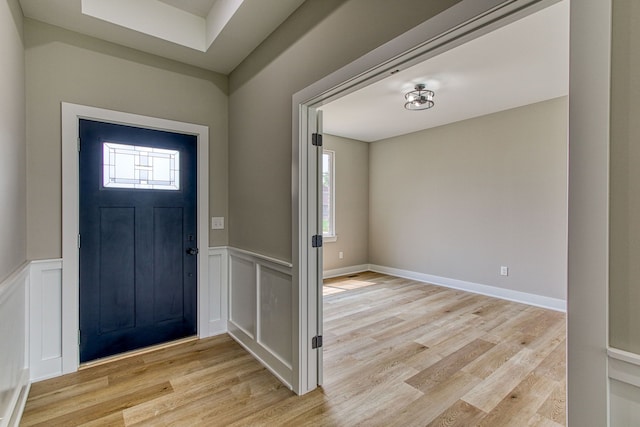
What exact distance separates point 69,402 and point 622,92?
10.5 ft

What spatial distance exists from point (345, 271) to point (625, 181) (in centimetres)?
518

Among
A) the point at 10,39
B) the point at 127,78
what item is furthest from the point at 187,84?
the point at 10,39

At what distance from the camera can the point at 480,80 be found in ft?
10.7

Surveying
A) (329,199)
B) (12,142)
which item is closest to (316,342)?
(12,142)

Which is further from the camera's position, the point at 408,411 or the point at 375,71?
the point at 408,411

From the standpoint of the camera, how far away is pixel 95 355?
98.7 inches

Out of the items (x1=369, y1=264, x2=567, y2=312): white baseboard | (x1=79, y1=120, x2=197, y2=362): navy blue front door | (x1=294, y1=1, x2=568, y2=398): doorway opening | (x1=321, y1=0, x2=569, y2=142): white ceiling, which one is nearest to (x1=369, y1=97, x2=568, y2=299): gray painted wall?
(x1=369, y1=264, x2=567, y2=312): white baseboard

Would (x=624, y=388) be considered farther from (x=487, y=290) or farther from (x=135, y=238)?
(x=487, y=290)

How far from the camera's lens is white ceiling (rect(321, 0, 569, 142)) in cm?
243

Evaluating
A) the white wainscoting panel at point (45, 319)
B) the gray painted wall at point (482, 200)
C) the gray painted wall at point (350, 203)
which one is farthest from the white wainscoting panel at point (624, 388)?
the gray painted wall at point (350, 203)

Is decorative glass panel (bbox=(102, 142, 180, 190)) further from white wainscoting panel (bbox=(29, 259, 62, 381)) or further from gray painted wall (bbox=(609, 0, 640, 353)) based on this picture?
gray painted wall (bbox=(609, 0, 640, 353))

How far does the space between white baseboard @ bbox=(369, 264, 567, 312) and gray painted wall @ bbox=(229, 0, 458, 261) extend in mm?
3627

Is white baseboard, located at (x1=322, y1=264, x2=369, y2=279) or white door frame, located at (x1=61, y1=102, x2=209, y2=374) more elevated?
white door frame, located at (x1=61, y1=102, x2=209, y2=374)

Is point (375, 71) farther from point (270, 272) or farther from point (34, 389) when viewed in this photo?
point (34, 389)
